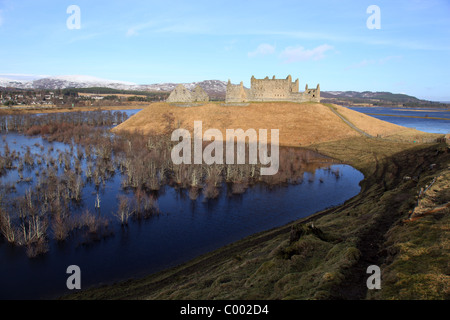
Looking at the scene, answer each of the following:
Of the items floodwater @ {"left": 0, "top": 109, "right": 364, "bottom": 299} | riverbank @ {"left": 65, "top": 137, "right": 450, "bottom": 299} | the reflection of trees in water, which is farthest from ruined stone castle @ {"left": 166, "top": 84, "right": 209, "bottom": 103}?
riverbank @ {"left": 65, "top": 137, "right": 450, "bottom": 299}

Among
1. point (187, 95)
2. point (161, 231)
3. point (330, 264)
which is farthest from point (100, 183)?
point (187, 95)

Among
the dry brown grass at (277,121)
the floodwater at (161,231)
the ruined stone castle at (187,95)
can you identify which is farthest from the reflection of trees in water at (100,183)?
the ruined stone castle at (187,95)

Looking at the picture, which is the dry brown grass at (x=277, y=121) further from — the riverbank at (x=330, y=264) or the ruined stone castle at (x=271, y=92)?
the riverbank at (x=330, y=264)

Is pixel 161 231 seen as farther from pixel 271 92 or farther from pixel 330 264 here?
pixel 271 92

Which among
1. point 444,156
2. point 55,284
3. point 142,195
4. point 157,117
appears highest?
point 157,117

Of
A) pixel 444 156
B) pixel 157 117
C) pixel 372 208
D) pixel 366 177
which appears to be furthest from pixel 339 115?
pixel 372 208
